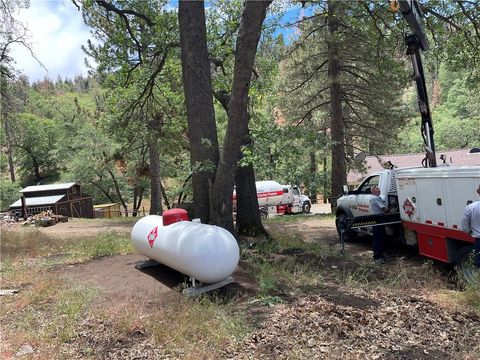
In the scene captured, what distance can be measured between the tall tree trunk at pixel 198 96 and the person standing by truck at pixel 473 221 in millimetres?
5167

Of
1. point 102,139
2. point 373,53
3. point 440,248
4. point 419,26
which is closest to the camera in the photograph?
point 419,26

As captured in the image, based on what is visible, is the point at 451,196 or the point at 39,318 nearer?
the point at 39,318

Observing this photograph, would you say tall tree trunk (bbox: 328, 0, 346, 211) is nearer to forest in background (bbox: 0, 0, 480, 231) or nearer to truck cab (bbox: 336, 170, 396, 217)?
forest in background (bbox: 0, 0, 480, 231)

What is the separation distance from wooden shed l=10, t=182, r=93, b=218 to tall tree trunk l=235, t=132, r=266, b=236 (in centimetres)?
2716

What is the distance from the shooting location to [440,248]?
8500mm

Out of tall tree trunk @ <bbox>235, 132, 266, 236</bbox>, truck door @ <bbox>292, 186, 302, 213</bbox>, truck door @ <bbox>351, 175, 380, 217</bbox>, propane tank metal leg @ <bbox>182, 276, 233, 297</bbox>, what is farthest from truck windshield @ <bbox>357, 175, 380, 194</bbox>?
truck door @ <bbox>292, 186, 302, 213</bbox>

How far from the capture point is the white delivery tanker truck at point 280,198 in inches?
1523

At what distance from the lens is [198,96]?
33.5 ft

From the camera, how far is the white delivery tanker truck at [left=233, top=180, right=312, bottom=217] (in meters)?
38.7

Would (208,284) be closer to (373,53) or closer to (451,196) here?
(451,196)

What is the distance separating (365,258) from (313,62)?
580 inches

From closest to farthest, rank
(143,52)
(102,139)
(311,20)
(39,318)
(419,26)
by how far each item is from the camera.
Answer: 1. (39,318)
2. (419,26)
3. (143,52)
4. (311,20)
5. (102,139)

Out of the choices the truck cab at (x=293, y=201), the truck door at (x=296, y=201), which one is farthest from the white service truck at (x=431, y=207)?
the truck door at (x=296, y=201)

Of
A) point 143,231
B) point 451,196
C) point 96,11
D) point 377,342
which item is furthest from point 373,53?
point 377,342
